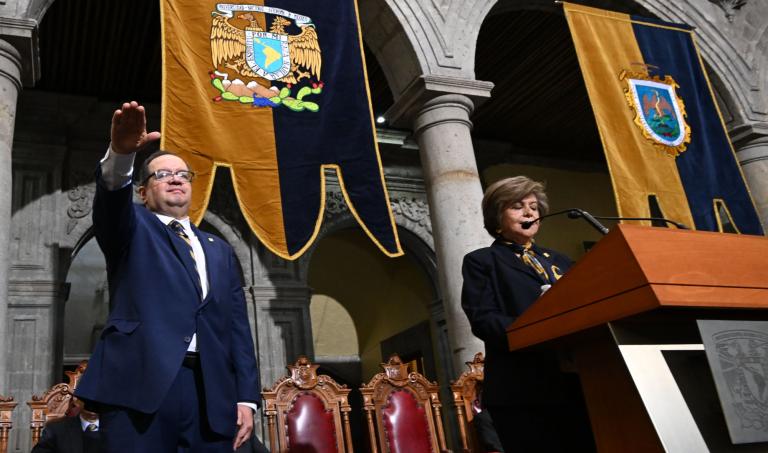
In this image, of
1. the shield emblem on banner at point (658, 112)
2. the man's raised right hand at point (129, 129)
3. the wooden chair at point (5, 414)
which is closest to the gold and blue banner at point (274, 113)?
the wooden chair at point (5, 414)

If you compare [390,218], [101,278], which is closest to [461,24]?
[390,218]

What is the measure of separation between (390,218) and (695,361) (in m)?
3.10

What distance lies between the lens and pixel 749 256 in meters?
1.62

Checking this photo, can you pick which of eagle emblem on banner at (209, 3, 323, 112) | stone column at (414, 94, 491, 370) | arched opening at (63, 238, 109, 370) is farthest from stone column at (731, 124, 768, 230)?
arched opening at (63, 238, 109, 370)

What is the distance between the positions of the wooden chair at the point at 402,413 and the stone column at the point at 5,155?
202cm

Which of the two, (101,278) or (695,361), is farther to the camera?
(101,278)

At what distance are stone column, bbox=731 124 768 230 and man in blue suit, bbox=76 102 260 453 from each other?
625 cm

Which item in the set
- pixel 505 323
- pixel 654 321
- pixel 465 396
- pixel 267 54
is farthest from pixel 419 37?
pixel 654 321

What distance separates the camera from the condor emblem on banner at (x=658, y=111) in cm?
573

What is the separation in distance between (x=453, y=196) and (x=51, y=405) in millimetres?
2870

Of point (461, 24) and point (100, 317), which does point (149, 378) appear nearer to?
point (461, 24)

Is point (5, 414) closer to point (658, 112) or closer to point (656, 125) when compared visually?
point (656, 125)

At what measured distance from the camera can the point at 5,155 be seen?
394cm

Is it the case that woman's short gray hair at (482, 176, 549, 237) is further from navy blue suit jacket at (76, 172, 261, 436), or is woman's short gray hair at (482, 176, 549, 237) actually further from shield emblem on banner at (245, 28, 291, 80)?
shield emblem on banner at (245, 28, 291, 80)
